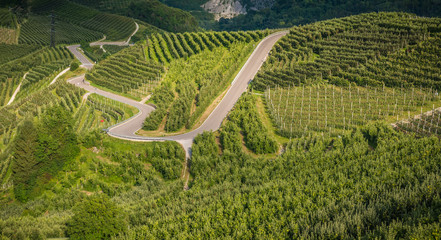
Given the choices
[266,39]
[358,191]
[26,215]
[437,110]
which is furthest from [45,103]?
[437,110]

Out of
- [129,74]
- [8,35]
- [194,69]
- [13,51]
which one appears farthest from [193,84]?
[8,35]

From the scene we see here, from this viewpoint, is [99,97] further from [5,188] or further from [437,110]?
[437,110]

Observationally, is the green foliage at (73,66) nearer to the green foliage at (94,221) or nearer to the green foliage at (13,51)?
the green foliage at (13,51)

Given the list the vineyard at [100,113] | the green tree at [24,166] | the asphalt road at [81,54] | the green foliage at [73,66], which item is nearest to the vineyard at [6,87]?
the green foliage at [73,66]

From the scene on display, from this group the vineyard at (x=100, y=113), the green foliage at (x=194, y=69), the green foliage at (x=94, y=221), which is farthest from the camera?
the vineyard at (x=100, y=113)

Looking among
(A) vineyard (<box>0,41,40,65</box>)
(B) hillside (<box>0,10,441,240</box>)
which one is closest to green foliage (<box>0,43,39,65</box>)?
(A) vineyard (<box>0,41,40,65</box>)

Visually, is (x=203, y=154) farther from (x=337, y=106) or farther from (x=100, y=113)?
(x=100, y=113)
